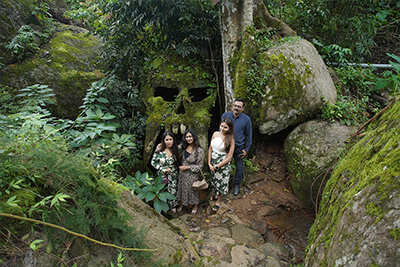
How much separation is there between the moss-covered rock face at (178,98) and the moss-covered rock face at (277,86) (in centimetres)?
105

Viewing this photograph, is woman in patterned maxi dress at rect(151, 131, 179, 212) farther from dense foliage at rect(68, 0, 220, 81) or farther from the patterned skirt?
dense foliage at rect(68, 0, 220, 81)

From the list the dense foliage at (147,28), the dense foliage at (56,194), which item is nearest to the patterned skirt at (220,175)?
the dense foliage at (56,194)

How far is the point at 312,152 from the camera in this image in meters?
4.09

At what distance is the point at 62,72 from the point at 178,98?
9.86 feet

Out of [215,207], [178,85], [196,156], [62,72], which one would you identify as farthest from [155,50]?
[215,207]

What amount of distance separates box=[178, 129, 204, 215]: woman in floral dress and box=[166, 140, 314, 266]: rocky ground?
340 millimetres

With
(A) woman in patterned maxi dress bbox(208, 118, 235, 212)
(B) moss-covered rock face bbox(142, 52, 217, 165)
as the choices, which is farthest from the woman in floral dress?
(B) moss-covered rock face bbox(142, 52, 217, 165)

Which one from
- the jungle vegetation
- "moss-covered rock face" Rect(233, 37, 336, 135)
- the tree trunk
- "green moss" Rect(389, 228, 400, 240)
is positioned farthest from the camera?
the tree trunk

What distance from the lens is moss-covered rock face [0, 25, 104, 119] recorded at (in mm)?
4820

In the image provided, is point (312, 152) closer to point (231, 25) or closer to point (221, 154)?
point (221, 154)

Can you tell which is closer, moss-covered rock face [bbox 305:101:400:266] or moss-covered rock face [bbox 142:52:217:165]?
moss-covered rock face [bbox 305:101:400:266]

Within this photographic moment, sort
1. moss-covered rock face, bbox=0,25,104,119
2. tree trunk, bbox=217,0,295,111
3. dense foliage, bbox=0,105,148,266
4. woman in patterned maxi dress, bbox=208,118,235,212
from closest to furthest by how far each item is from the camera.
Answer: dense foliage, bbox=0,105,148,266, woman in patterned maxi dress, bbox=208,118,235,212, tree trunk, bbox=217,0,295,111, moss-covered rock face, bbox=0,25,104,119

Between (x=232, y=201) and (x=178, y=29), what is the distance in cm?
456

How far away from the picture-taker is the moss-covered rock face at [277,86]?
14.6 feet
